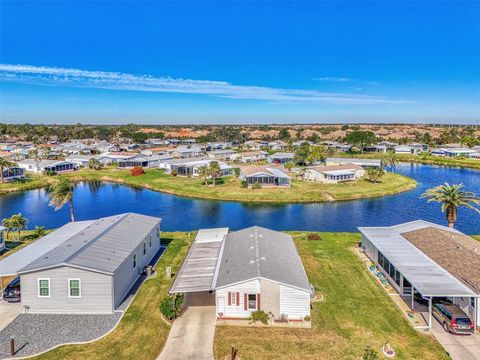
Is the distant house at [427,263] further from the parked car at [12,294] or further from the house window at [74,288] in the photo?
the parked car at [12,294]

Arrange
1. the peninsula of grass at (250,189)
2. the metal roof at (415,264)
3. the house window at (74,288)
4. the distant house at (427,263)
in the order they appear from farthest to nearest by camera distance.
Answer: the peninsula of grass at (250,189), the house window at (74,288), the distant house at (427,263), the metal roof at (415,264)

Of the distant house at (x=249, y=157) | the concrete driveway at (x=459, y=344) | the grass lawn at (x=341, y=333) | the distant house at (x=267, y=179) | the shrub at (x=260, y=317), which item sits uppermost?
the distant house at (x=249, y=157)

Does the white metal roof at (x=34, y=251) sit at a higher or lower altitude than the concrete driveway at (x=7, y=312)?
A: higher

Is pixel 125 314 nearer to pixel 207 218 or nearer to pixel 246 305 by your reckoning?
pixel 246 305

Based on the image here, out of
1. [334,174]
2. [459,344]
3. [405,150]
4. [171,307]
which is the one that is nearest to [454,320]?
[459,344]

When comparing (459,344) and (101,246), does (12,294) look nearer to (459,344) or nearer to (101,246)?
(101,246)

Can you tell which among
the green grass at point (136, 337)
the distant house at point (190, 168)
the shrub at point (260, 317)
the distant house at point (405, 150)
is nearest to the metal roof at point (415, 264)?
the shrub at point (260, 317)

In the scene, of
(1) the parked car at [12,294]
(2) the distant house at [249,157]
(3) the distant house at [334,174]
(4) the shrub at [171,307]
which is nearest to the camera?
(4) the shrub at [171,307]

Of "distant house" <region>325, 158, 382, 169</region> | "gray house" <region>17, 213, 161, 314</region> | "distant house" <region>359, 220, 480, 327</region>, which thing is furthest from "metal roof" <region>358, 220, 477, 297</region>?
"distant house" <region>325, 158, 382, 169</region>
